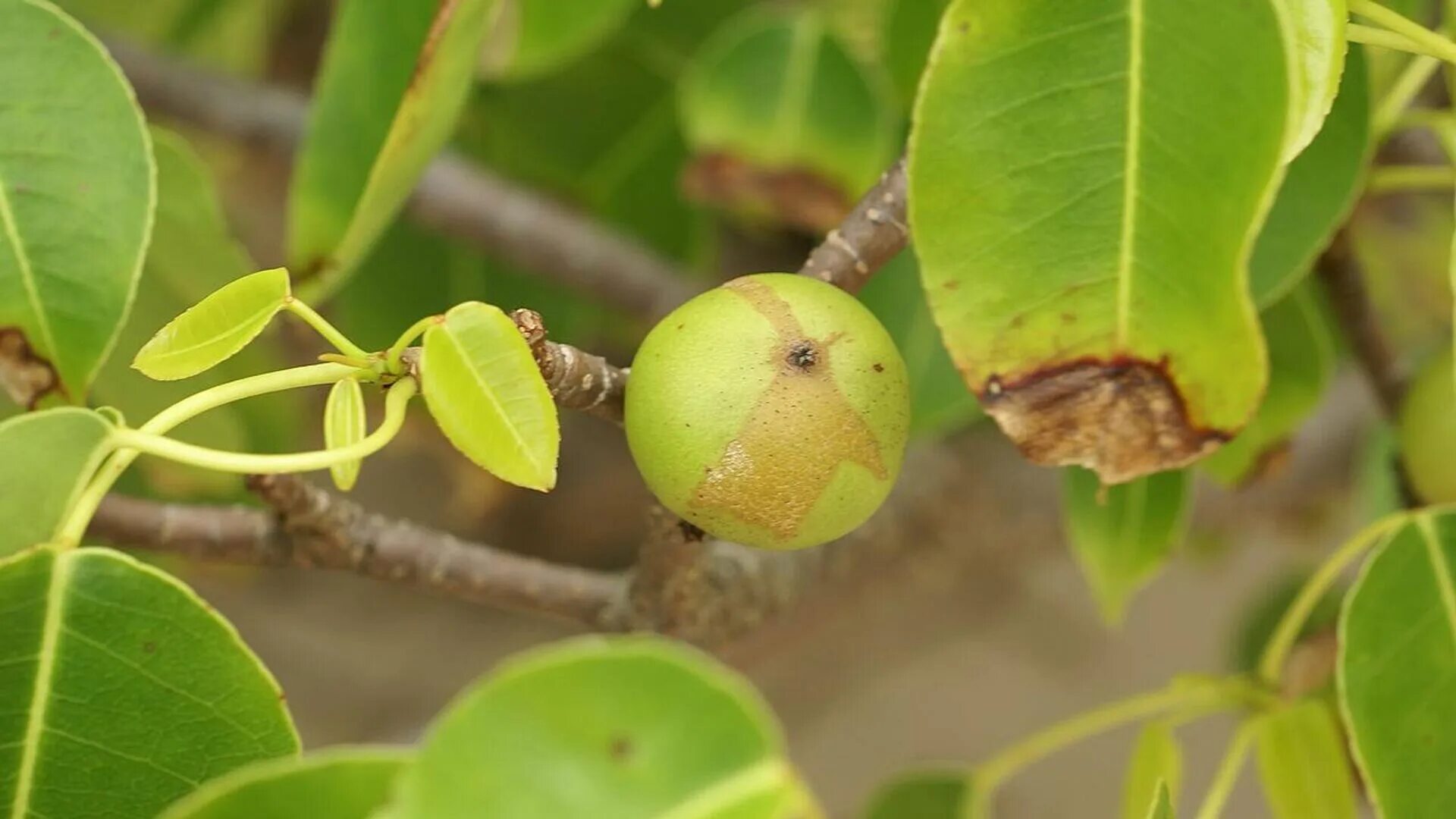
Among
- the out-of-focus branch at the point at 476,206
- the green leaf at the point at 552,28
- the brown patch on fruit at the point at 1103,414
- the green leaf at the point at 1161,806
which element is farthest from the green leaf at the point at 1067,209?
the out-of-focus branch at the point at 476,206

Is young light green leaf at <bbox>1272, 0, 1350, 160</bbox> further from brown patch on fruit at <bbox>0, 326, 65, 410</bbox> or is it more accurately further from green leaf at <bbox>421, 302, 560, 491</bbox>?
brown patch on fruit at <bbox>0, 326, 65, 410</bbox>

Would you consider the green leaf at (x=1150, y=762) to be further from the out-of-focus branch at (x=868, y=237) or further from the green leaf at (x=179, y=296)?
the green leaf at (x=179, y=296)

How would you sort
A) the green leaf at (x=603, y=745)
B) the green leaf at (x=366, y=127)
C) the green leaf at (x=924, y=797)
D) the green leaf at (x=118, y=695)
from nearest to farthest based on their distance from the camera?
the green leaf at (x=603, y=745) → the green leaf at (x=118, y=695) → the green leaf at (x=366, y=127) → the green leaf at (x=924, y=797)

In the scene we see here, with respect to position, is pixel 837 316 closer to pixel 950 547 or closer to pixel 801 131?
pixel 801 131

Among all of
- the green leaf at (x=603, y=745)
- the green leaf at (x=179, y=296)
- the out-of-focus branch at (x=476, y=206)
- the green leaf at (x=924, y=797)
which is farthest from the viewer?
the out-of-focus branch at (x=476, y=206)

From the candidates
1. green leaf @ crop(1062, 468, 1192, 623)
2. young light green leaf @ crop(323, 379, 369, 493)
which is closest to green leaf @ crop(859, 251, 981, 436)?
green leaf @ crop(1062, 468, 1192, 623)

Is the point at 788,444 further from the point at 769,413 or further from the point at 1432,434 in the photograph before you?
the point at 1432,434
